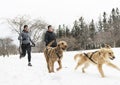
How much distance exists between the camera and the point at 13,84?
9484mm

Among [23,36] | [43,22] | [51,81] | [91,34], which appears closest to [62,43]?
[51,81]

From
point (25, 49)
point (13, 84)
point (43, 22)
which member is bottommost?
point (13, 84)

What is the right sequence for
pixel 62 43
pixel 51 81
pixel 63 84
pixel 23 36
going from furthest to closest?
pixel 23 36
pixel 62 43
pixel 51 81
pixel 63 84

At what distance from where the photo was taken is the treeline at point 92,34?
7028cm

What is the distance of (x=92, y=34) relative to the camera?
3477 inches

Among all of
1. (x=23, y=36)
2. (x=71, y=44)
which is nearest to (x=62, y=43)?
(x=23, y=36)

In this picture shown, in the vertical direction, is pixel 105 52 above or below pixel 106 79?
above

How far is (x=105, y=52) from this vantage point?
9453 millimetres

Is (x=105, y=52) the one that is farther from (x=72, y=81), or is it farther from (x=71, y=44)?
(x=71, y=44)

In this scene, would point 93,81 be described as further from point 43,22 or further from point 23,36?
point 43,22

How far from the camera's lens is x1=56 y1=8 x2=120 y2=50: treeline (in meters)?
70.3

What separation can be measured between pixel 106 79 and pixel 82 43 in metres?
69.4

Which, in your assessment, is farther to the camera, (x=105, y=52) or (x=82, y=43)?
(x=82, y=43)

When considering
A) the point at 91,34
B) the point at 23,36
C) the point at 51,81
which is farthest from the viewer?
the point at 91,34
